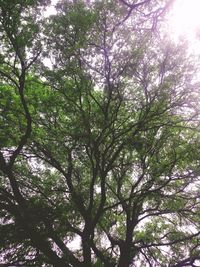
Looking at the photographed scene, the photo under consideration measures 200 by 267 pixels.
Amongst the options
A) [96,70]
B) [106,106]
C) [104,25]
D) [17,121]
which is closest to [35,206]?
[17,121]

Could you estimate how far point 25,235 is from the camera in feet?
30.4

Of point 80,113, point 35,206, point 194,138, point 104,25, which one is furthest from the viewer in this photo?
point 194,138

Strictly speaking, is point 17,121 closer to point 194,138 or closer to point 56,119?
point 56,119

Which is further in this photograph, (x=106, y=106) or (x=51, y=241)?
(x=51, y=241)

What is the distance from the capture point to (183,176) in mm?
10680

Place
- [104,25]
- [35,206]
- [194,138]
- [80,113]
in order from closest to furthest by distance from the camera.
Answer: [104,25]
[80,113]
[35,206]
[194,138]

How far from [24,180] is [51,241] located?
8.16 ft

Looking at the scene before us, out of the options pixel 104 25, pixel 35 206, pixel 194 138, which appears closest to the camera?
pixel 104 25

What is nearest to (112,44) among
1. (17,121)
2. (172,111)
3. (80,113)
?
(80,113)

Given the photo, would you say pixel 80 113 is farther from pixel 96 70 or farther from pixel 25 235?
pixel 25 235

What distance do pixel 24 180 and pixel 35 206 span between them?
172 centimetres

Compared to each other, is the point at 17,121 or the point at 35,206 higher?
the point at 17,121

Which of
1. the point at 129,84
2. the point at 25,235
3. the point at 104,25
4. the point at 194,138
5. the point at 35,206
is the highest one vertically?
the point at 104,25

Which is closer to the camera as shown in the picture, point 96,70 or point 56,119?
point 96,70
